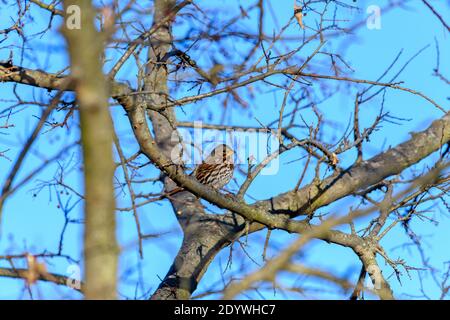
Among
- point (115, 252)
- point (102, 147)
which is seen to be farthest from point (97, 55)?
point (115, 252)

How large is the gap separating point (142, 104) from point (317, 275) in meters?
2.09

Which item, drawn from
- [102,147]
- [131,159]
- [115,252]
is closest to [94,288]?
[115,252]

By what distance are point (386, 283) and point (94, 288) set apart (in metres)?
3.07

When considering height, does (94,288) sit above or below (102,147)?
below

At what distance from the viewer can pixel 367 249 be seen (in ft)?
17.6

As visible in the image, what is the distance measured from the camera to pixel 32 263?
300 centimetres

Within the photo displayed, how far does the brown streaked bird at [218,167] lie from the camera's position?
7.18 meters

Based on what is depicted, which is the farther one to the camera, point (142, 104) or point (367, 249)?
point (367, 249)

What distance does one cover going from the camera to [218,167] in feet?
23.9

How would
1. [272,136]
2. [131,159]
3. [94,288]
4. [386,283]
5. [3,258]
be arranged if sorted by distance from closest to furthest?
[94,288] → [3,258] → [131,159] → [386,283] → [272,136]

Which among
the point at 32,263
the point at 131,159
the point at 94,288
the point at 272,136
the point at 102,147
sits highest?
the point at 272,136

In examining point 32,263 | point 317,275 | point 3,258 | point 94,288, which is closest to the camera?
point 94,288

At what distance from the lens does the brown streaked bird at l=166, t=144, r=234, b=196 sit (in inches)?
283
